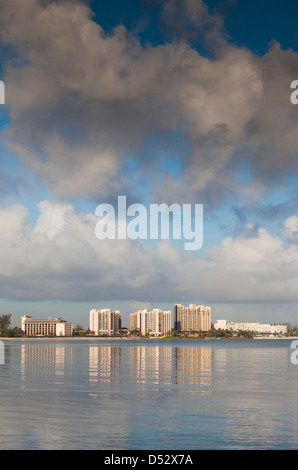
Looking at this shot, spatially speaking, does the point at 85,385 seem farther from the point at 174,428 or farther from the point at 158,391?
the point at 174,428

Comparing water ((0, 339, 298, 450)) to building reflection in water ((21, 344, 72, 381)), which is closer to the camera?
water ((0, 339, 298, 450))

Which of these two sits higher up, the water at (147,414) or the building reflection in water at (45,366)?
the water at (147,414)

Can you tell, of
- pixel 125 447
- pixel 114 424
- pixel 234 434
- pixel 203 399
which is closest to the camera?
pixel 125 447

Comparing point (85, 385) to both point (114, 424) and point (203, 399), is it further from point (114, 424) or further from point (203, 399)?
point (114, 424)

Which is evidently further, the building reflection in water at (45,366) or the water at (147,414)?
the building reflection in water at (45,366)

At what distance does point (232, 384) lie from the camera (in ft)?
187

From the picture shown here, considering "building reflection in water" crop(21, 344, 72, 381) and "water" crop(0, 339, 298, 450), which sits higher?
"water" crop(0, 339, 298, 450)

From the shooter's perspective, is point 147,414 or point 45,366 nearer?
point 147,414

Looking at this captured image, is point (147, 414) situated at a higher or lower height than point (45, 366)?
higher
